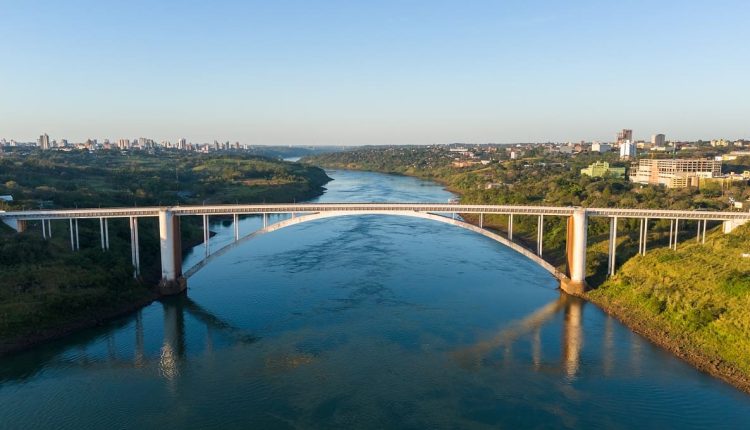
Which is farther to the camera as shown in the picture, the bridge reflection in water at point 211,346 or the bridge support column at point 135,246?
the bridge support column at point 135,246

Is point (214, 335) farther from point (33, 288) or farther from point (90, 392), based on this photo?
point (33, 288)

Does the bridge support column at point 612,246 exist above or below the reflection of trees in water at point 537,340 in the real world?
above

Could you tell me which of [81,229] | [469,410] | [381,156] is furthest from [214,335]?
[381,156]

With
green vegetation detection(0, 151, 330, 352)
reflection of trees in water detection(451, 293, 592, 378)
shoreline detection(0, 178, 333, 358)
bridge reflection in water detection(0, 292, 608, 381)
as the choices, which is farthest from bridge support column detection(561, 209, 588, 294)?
green vegetation detection(0, 151, 330, 352)

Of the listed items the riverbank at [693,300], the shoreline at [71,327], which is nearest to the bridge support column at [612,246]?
the riverbank at [693,300]

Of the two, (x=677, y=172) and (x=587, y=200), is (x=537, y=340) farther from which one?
(x=677, y=172)

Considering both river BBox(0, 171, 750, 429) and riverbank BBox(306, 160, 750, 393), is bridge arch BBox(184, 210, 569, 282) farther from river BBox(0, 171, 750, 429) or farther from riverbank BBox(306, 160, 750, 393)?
riverbank BBox(306, 160, 750, 393)

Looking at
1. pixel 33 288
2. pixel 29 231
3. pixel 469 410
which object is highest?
pixel 29 231

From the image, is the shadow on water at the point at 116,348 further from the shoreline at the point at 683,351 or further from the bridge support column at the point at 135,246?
the shoreline at the point at 683,351
